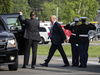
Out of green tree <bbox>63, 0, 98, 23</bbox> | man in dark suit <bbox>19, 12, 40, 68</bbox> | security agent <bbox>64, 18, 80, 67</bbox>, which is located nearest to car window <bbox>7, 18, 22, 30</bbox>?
man in dark suit <bbox>19, 12, 40, 68</bbox>

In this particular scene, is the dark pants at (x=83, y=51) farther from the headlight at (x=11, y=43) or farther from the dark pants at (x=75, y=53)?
the headlight at (x=11, y=43)

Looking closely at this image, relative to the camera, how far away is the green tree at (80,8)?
4825 cm

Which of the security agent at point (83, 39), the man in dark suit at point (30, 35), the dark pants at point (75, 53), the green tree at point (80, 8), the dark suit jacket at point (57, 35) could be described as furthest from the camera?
the green tree at point (80, 8)

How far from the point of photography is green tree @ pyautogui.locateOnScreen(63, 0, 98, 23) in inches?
1900

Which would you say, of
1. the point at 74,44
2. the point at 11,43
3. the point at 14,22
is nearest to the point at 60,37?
the point at 74,44

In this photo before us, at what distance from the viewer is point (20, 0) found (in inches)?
4331

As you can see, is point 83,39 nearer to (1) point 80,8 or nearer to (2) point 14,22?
(2) point 14,22

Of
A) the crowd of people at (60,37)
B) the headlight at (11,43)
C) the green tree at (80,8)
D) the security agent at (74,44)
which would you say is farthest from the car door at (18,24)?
the green tree at (80,8)

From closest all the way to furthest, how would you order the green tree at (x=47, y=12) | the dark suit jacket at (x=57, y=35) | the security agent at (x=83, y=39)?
the security agent at (x=83, y=39) → the dark suit jacket at (x=57, y=35) → the green tree at (x=47, y=12)

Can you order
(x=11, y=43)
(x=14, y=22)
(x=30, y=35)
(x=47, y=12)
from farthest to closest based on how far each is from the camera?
(x=47, y=12)
(x=14, y=22)
(x=30, y=35)
(x=11, y=43)

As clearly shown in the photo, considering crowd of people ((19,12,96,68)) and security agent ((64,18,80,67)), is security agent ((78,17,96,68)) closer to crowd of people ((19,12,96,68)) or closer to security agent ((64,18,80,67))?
crowd of people ((19,12,96,68))

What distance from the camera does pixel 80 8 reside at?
50.3 m

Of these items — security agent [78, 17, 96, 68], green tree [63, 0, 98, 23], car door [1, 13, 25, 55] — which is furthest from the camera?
green tree [63, 0, 98, 23]

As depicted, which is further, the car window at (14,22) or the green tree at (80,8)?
the green tree at (80,8)
